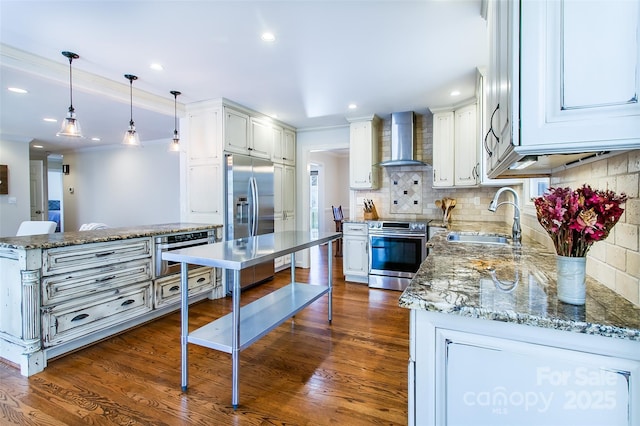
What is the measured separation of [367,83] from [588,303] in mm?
2875

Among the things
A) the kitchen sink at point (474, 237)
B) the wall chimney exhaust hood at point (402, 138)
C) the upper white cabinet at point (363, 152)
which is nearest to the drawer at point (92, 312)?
the kitchen sink at point (474, 237)

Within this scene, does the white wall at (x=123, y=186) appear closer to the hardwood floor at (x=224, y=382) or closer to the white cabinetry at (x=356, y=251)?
the white cabinetry at (x=356, y=251)

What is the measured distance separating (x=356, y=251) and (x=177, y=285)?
232cm

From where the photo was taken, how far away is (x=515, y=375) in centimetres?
92

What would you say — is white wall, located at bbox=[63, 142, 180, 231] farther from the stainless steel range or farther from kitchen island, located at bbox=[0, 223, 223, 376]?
the stainless steel range

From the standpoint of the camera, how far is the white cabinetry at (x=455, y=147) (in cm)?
389

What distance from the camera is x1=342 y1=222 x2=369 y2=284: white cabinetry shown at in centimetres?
431

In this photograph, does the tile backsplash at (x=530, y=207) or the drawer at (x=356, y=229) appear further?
the drawer at (x=356, y=229)

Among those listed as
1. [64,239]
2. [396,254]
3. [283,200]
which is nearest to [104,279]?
[64,239]

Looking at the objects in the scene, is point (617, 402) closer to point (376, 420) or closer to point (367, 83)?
point (376, 420)

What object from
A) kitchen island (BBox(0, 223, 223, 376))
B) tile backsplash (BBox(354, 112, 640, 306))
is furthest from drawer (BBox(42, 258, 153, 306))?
tile backsplash (BBox(354, 112, 640, 306))

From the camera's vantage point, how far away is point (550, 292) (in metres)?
1.08

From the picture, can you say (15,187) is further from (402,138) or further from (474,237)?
(474,237)

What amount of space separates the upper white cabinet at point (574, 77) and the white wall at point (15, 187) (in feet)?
26.7
